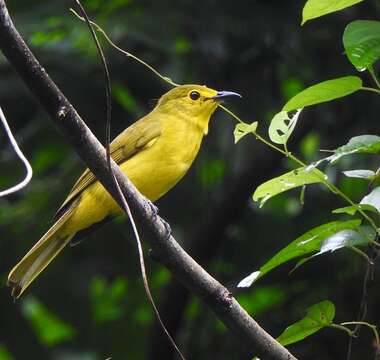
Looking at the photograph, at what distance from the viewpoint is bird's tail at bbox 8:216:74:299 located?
14.6 feet

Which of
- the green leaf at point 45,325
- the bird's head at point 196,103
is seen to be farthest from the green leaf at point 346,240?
the green leaf at point 45,325

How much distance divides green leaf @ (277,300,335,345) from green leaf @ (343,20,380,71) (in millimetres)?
726

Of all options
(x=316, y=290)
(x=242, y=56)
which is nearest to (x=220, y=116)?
(x=242, y=56)

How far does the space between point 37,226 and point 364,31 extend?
3942mm

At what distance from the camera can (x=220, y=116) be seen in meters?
6.72

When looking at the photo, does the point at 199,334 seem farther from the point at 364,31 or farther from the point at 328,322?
the point at 364,31

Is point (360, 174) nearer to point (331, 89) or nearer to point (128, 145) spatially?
point (331, 89)

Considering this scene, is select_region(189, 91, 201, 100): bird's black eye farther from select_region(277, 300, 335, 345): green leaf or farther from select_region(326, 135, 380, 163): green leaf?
select_region(326, 135, 380, 163): green leaf

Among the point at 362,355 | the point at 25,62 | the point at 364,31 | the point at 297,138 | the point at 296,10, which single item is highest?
the point at 25,62

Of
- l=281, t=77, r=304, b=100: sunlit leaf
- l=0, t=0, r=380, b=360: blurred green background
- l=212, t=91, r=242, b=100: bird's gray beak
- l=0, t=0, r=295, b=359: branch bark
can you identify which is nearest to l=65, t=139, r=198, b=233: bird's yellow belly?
l=212, t=91, r=242, b=100: bird's gray beak

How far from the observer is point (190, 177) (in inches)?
266

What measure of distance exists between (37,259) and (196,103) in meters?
1.49

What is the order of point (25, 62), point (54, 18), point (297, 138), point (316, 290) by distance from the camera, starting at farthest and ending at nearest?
point (297, 138)
point (316, 290)
point (54, 18)
point (25, 62)

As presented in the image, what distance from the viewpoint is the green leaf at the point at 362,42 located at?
2742 mm
